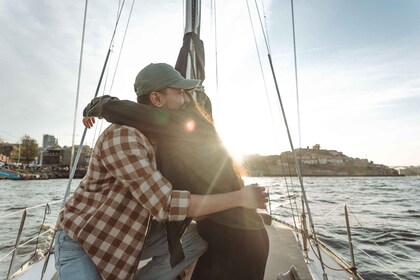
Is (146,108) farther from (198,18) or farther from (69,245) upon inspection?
(198,18)

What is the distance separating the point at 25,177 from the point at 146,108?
61.3 metres

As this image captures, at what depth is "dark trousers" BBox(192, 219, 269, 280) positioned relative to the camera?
1254mm

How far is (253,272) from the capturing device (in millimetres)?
1260

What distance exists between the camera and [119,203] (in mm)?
1081

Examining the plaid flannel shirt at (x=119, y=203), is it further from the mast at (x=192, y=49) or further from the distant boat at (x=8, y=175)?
the distant boat at (x=8, y=175)

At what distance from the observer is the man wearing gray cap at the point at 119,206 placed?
40.0 inches

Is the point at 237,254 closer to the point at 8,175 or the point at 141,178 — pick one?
the point at 141,178

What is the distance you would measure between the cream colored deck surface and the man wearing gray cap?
1946 mm

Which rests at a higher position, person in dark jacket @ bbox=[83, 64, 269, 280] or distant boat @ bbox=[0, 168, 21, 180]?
distant boat @ bbox=[0, 168, 21, 180]

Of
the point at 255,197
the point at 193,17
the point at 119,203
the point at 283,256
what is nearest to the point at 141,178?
the point at 119,203

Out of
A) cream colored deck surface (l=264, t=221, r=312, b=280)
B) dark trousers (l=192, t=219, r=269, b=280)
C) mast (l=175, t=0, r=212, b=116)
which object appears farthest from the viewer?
mast (l=175, t=0, r=212, b=116)

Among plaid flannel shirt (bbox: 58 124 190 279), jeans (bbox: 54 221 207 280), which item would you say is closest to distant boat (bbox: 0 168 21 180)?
jeans (bbox: 54 221 207 280)

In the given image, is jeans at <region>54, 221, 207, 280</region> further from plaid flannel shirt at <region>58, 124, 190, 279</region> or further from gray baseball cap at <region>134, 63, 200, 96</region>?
gray baseball cap at <region>134, 63, 200, 96</region>

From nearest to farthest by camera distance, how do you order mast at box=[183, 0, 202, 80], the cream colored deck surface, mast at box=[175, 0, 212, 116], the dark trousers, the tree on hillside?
the dark trousers < the cream colored deck surface < mast at box=[175, 0, 212, 116] < mast at box=[183, 0, 202, 80] < the tree on hillside
